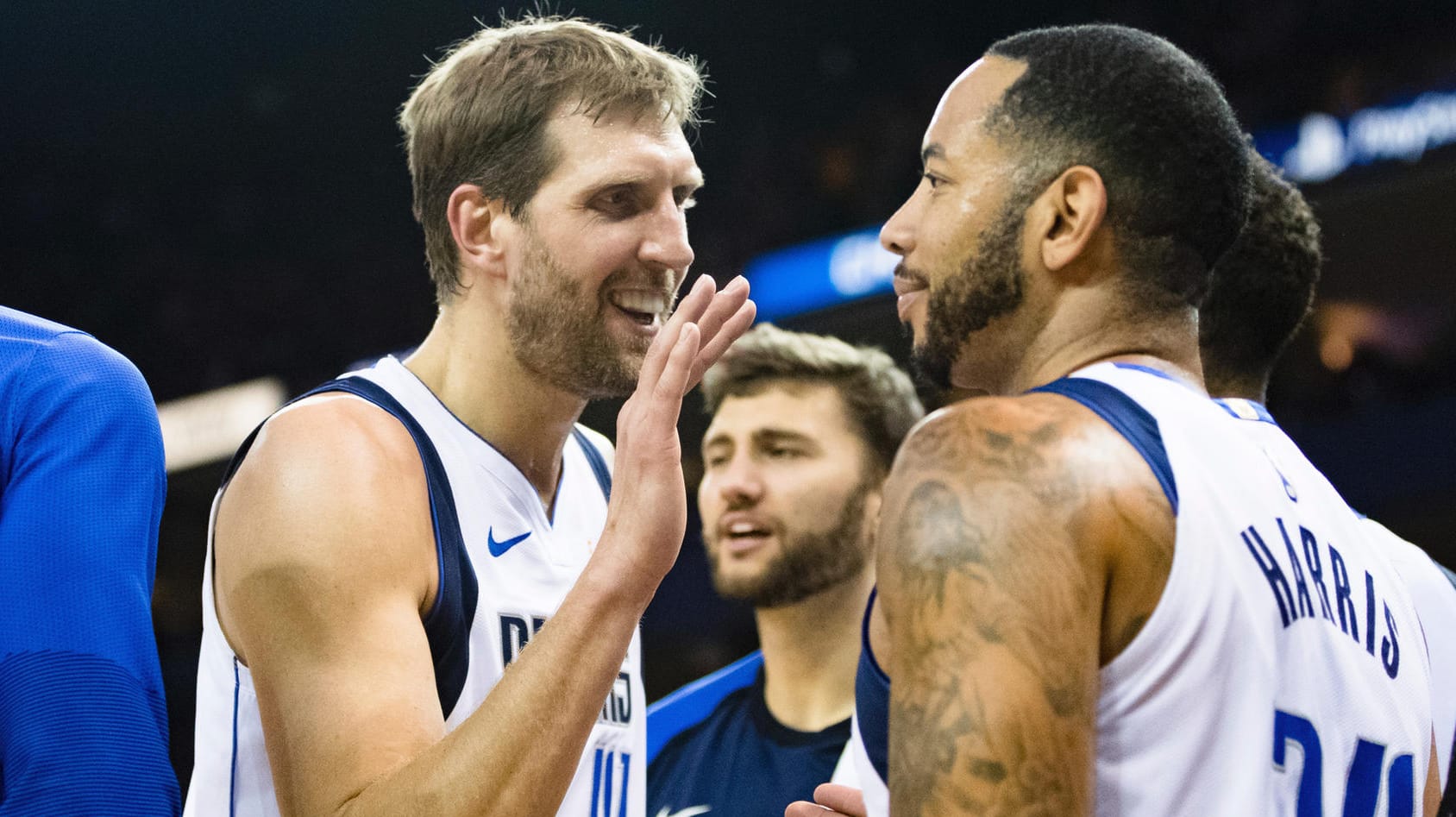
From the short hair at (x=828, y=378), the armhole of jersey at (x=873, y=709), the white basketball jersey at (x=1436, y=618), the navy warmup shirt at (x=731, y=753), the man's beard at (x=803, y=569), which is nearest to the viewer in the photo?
the armhole of jersey at (x=873, y=709)

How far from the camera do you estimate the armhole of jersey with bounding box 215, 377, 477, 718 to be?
6.88 ft

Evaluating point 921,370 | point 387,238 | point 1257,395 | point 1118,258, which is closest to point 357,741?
point 921,370

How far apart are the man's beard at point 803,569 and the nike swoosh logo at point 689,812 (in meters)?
0.62

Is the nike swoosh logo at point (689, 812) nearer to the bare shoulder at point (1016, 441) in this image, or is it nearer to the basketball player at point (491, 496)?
the basketball player at point (491, 496)

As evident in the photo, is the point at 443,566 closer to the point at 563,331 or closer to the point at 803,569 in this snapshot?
the point at 563,331

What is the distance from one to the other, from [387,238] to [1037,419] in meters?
10.7

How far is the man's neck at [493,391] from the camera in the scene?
243cm

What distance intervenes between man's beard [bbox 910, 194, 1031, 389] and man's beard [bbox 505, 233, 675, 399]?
795 mm

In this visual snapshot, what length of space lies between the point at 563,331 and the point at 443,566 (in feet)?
1.71

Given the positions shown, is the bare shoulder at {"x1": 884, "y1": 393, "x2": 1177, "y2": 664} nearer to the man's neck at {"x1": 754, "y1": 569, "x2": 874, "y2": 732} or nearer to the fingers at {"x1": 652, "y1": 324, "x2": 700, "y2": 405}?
the fingers at {"x1": 652, "y1": 324, "x2": 700, "y2": 405}

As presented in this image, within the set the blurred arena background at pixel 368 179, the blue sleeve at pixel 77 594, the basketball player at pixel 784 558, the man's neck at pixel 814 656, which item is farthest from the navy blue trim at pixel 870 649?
the blurred arena background at pixel 368 179

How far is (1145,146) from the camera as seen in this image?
1770 mm

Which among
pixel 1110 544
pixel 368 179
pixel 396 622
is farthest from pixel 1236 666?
pixel 368 179

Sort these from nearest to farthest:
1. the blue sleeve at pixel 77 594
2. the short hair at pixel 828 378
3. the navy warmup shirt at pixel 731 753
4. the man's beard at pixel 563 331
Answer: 1. the blue sleeve at pixel 77 594
2. the man's beard at pixel 563 331
3. the navy warmup shirt at pixel 731 753
4. the short hair at pixel 828 378
